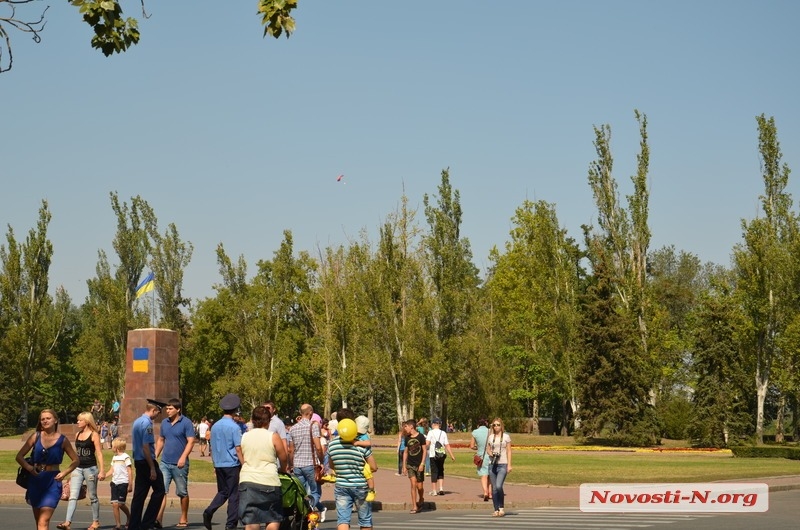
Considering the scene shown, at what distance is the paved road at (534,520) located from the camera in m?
17.7

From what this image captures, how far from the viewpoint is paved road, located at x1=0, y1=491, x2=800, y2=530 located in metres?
17.7

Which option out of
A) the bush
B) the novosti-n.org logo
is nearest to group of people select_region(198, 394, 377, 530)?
the novosti-n.org logo

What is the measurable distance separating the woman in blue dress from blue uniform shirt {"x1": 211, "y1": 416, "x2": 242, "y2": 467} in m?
3.18

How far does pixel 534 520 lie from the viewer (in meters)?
19.2

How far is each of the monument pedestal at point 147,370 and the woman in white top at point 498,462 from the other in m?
28.8

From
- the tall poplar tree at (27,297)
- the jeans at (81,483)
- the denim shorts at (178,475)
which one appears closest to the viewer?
the jeans at (81,483)

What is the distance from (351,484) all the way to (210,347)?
72.2 meters

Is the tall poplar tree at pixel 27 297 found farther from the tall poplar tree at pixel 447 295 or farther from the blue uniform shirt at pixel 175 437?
the blue uniform shirt at pixel 175 437

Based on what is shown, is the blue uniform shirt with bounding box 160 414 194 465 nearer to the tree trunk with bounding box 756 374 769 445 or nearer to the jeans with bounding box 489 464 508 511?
the jeans with bounding box 489 464 508 511

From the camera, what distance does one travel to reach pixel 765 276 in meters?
60.7

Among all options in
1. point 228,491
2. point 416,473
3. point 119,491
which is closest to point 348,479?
point 228,491

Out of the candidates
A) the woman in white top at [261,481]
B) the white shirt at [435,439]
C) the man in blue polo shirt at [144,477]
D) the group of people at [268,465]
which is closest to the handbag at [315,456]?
the group of people at [268,465]

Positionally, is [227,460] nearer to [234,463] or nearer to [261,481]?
[234,463]

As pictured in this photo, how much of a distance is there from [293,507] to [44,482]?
294 cm
